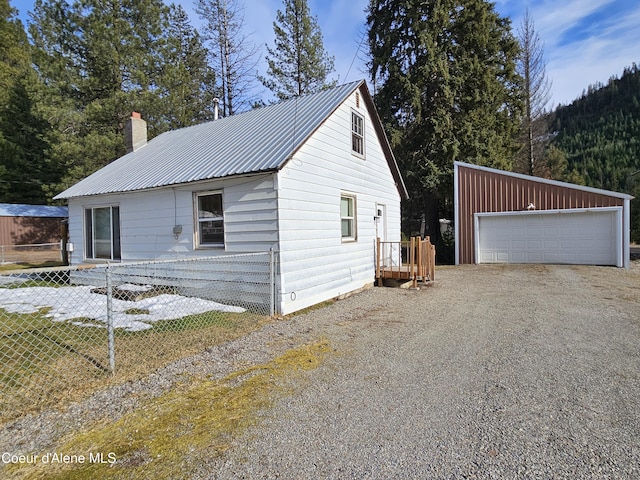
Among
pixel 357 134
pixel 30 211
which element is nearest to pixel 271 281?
pixel 357 134

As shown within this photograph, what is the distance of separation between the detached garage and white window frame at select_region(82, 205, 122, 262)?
13.7m

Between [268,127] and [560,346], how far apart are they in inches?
294

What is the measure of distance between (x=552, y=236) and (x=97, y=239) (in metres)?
16.4

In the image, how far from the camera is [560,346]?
199 inches

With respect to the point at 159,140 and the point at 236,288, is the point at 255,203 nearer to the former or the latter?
the point at 236,288

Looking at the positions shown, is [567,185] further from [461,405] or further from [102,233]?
[102,233]

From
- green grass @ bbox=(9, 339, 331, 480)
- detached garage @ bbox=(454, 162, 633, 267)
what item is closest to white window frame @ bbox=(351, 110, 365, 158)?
green grass @ bbox=(9, 339, 331, 480)

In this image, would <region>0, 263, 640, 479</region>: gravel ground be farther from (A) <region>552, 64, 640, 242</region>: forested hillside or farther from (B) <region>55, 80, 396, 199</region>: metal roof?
(A) <region>552, 64, 640, 242</region>: forested hillside

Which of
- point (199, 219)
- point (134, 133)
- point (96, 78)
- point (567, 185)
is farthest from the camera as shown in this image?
point (96, 78)

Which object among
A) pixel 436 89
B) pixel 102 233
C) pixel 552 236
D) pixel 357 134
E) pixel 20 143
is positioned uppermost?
pixel 436 89

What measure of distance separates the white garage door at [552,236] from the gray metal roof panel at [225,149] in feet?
32.8

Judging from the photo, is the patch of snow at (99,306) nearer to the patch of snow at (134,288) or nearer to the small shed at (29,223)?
the patch of snow at (134,288)

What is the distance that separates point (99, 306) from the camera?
759 cm

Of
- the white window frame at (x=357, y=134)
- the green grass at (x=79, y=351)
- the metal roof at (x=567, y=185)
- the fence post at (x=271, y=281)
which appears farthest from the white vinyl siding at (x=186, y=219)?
the metal roof at (x=567, y=185)
